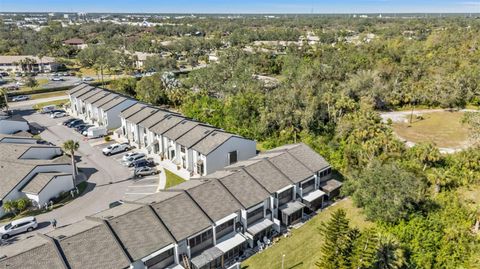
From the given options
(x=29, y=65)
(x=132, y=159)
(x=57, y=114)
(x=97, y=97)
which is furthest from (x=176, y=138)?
(x=29, y=65)

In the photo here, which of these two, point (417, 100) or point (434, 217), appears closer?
point (434, 217)

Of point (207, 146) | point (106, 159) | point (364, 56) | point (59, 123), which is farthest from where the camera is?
point (364, 56)

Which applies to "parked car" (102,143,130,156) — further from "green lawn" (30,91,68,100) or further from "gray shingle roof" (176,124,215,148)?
"green lawn" (30,91,68,100)

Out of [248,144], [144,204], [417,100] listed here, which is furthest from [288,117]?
[417,100]

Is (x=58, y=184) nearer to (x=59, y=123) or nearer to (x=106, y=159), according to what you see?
(x=106, y=159)

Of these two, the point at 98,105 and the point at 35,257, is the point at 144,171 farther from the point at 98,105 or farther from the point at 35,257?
the point at 98,105

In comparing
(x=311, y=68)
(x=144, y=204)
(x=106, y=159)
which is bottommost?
(x=106, y=159)
